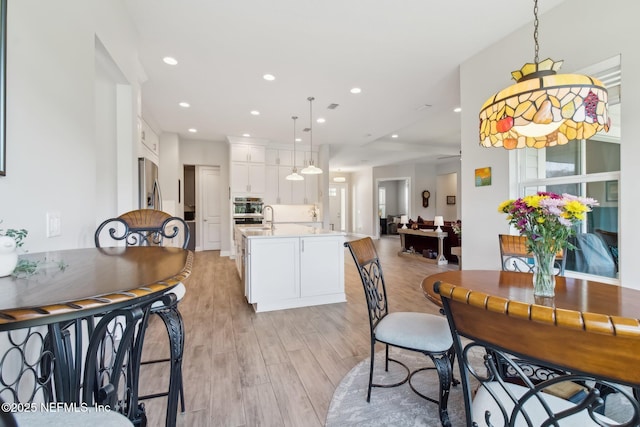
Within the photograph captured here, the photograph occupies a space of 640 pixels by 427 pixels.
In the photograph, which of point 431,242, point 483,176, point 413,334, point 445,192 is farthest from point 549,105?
point 445,192

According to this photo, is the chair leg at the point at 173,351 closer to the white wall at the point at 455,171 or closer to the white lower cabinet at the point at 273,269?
the white lower cabinet at the point at 273,269

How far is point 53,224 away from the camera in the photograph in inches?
55.1

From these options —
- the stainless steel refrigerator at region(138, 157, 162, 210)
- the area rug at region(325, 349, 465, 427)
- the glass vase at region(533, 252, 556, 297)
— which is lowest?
the area rug at region(325, 349, 465, 427)

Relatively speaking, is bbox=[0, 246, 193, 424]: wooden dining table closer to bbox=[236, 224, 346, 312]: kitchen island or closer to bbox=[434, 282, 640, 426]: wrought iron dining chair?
bbox=[434, 282, 640, 426]: wrought iron dining chair

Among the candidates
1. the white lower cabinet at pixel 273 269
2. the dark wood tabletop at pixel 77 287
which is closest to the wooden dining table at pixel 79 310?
the dark wood tabletop at pixel 77 287

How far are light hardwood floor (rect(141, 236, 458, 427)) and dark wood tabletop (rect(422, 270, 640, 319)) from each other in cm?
99

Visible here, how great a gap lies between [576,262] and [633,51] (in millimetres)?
1569

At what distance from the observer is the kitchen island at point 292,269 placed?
3.36 m

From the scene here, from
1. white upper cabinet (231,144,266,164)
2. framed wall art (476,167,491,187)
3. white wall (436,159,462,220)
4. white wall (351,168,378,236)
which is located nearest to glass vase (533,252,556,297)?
framed wall art (476,167,491,187)

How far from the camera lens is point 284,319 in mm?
3143

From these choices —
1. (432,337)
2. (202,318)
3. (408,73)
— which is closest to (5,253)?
(432,337)

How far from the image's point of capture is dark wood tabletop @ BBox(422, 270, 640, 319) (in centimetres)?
117

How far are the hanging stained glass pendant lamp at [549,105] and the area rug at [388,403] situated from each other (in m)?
1.64

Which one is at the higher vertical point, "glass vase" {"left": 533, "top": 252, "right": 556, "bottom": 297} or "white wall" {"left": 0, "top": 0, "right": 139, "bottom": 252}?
"white wall" {"left": 0, "top": 0, "right": 139, "bottom": 252}
